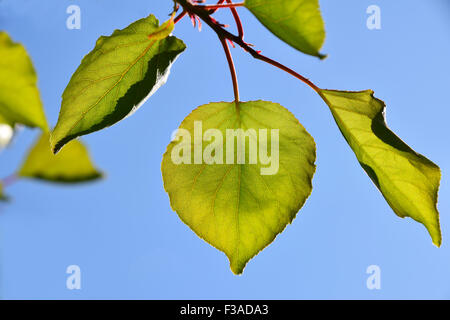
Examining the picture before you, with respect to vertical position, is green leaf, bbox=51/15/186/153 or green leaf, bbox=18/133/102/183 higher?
green leaf, bbox=51/15/186/153

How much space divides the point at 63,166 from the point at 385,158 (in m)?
0.28

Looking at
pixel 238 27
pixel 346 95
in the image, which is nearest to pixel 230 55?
pixel 238 27

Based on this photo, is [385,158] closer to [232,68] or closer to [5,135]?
[232,68]

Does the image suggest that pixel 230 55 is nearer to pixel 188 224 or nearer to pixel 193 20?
pixel 193 20

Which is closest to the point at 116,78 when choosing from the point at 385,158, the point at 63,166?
the point at 63,166

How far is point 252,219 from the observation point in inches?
15.2

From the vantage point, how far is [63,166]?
0.32m

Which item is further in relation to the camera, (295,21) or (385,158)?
(385,158)

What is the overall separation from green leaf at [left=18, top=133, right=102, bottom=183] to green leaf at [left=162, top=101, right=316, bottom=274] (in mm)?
85

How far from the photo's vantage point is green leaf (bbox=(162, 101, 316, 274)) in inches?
14.9

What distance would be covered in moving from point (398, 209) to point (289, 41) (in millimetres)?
202

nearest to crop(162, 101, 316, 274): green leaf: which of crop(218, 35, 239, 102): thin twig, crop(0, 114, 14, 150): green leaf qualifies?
crop(218, 35, 239, 102): thin twig

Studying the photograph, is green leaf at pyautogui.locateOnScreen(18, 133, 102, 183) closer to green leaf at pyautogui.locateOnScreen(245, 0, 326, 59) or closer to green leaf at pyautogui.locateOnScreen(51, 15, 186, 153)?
green leaf at pyautogui.locateOnScreen(51, 15, 186, 153)

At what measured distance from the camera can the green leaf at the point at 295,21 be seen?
25cm
